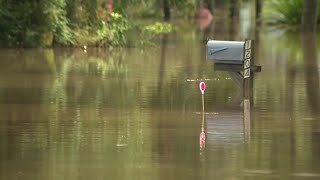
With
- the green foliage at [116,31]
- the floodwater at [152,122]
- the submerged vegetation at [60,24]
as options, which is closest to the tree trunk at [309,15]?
the submerged vegetation at [60,24]

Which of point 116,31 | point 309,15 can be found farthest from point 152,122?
point 309,15

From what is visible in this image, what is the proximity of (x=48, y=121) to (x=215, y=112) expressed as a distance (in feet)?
8.80

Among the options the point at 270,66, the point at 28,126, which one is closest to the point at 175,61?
the point at 270,66

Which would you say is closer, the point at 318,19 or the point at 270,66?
the point at 270,66

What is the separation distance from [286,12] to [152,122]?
109 ft

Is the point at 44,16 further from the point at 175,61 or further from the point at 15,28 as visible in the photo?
the point at 175,61

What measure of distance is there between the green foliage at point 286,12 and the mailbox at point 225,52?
28892 millimetres

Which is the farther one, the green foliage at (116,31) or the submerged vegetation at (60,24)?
the green foliage at (116,31)

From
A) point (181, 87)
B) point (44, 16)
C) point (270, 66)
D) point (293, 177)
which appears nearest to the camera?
point (293, 177)

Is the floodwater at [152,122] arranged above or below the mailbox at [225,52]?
below

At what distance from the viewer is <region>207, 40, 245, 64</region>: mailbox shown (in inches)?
568

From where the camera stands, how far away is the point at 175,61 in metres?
23.2

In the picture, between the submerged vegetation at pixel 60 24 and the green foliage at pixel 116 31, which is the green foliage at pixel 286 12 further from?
the green foliage at pixel 116 31

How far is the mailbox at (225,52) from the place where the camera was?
14438 millimetres
